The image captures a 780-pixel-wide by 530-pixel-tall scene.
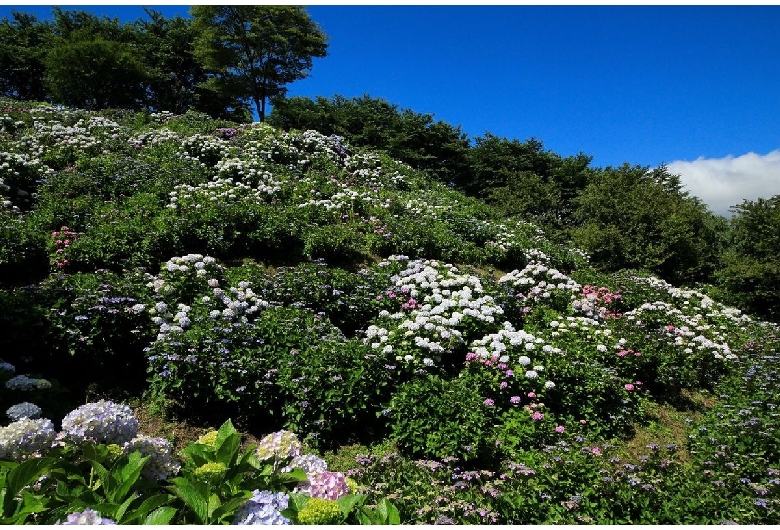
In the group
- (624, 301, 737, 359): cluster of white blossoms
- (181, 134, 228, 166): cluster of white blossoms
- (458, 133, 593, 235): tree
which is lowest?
(624, 301, 737, 359): cluster of white blossoms

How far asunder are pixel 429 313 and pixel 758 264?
32.0 feet

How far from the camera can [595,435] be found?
205 inches

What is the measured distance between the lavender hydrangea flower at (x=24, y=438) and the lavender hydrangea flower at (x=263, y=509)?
4.00 ft

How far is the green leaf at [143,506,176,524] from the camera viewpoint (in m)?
1.89

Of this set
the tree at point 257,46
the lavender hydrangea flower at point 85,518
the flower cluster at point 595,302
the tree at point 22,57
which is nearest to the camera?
the lavender hydrangea flower at point 85,518

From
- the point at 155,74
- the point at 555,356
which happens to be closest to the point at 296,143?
the point at 555,356

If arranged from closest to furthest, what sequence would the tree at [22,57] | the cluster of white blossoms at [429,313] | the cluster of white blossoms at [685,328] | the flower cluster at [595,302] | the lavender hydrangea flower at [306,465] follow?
the lavender hydrangea flower at [306,465], the cluster of white blossoms at [429,313], the cluster of white blossoms at [685,328], the flower cluster at [595,302], the tree at [22,57]

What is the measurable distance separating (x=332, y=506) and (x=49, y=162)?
1166 cm

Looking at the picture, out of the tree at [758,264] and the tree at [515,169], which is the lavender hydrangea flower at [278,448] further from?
the tree at [515,169]

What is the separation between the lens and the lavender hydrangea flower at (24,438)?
7.56 ft

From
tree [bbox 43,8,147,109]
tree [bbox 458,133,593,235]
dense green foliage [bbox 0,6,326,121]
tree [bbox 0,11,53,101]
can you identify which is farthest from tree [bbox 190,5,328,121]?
tree [bbox 0,11,53,101]

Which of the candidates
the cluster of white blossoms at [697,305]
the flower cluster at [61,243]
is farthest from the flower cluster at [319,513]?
the cluster of white blossoms at [697,305]

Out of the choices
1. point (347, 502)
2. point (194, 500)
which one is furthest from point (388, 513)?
point (194, 500)

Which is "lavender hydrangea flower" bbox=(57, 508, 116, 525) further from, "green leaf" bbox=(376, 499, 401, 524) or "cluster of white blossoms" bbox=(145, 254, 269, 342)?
"cluster of white blossoms" bbox=(145, 254, 269, 342)
